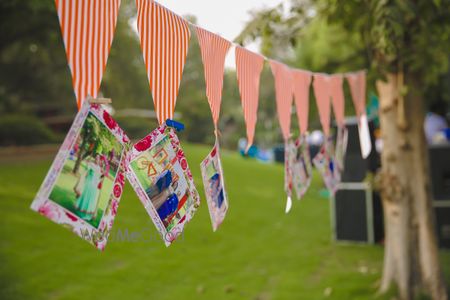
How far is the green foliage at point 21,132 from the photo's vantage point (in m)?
11.8

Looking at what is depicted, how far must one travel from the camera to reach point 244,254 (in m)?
5.73

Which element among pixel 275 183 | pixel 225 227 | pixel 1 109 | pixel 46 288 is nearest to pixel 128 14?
pixel 1 109

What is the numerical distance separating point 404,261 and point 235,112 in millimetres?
28203

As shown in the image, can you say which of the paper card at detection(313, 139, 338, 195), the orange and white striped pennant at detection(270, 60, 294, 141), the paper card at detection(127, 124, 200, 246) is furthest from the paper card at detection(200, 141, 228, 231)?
the paper card at detection(313, 139, 338, 195)

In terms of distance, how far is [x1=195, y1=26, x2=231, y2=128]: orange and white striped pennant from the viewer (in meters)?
2.07

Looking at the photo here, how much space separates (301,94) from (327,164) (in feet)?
2.08

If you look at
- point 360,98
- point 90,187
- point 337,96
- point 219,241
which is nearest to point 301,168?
point 337,96

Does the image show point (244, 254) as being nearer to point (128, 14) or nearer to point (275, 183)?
point (275, 183)

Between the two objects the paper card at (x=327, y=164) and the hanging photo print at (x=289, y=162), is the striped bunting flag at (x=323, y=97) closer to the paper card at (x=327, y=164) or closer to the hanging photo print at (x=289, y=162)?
the paper card at (x=327, y=164)

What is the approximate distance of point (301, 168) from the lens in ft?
9.83

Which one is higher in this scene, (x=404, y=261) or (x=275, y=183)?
(x=275, y=183)

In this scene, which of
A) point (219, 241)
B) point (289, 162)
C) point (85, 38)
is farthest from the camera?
point (219, 241)

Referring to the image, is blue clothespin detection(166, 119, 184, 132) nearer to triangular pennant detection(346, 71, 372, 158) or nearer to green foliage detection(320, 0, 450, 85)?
green foliage detection(320, 0, 450, 85)

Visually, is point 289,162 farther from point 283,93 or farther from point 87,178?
point 87,178
